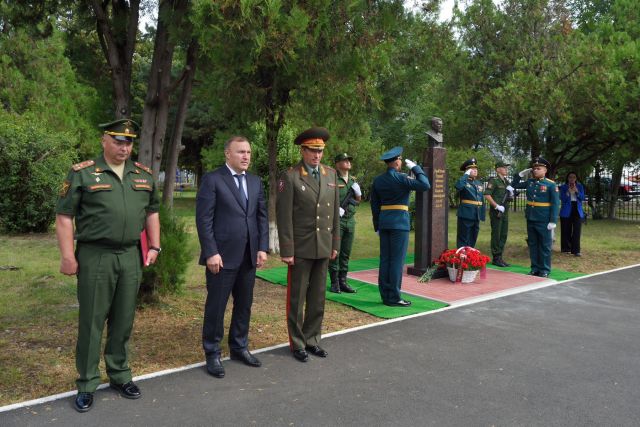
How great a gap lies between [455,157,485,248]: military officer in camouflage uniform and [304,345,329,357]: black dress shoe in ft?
17.9

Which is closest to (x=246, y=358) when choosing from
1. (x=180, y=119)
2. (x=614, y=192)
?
(x=180, y=119)

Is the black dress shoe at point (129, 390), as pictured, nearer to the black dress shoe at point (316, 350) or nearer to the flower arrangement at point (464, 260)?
the black dress shoe at point (316, 350)

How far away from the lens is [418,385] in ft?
13.1

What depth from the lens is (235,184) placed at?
14.0ft

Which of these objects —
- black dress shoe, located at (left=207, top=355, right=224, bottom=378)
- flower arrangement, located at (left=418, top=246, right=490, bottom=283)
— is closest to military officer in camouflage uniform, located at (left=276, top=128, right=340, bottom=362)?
black dress shoe, located at (left=207, top=355, right=224, bottom=378)

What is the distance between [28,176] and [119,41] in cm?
686

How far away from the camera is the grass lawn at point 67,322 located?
14.0 feet

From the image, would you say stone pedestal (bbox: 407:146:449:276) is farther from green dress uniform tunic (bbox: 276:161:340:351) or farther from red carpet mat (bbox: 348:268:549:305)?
green dress uniform tunic (bbox: 276:161:340:351)

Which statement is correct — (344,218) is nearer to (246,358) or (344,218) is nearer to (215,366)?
(246,358)

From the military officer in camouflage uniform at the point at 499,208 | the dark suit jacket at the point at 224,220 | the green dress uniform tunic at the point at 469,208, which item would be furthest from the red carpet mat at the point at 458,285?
the dark suit jacket at the point at 224,220

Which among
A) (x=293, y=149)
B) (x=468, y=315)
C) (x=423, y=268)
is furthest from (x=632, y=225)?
(x=468, y=315)

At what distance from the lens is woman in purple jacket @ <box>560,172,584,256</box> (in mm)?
11031

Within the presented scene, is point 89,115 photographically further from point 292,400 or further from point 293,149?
point 292,400

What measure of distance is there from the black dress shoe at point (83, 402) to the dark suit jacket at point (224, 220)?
1.21m
